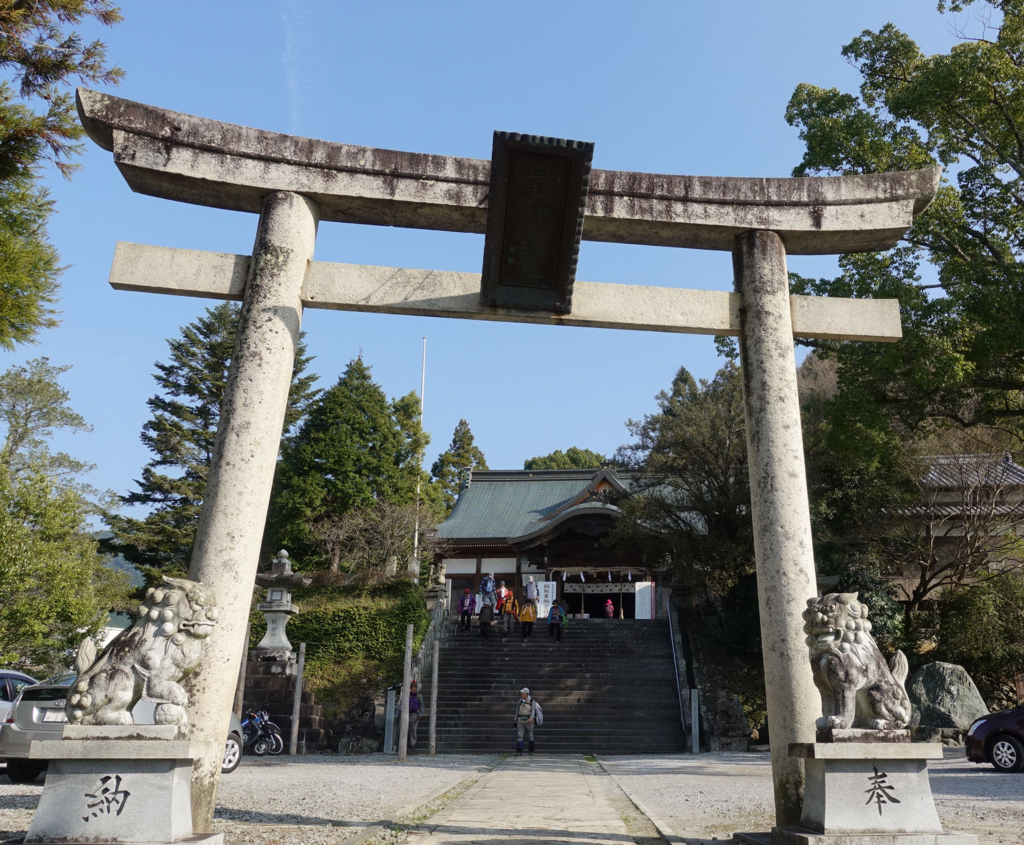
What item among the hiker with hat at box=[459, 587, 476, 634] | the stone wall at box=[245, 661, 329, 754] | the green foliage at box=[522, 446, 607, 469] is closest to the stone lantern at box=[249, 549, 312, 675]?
the stone wall at box=[245, 661, 329, 754]

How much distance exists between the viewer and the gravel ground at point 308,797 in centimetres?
558

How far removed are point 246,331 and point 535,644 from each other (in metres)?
17.1

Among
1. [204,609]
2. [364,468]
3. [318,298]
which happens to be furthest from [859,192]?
[364,468]

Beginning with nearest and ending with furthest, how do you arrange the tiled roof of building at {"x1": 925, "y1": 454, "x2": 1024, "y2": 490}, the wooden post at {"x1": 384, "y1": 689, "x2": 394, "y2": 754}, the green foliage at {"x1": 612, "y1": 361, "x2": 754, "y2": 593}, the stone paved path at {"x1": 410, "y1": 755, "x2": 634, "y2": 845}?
the stone paved path at {"x1": 410, "y1": 755, "x2": 634, "y2": 845}
the wooden post at {"x1": 384, "y1": 689, "x2": 394, "y2": 754}
the tiled roof of building at {"x1": 925, "y1": 454, "x2": 1024, "y2": 490}
the green foliage at {"x1": 612, "y1": 361, "x2": 754, "y2": 593}

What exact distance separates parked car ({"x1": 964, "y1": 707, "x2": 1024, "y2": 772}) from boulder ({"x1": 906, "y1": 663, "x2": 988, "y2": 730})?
502cm

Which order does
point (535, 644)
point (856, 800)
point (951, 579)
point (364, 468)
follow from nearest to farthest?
point (856, 800), point (951, 579), point (535, 644), point (364, 468)

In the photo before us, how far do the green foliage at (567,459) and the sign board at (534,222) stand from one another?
4919 cm

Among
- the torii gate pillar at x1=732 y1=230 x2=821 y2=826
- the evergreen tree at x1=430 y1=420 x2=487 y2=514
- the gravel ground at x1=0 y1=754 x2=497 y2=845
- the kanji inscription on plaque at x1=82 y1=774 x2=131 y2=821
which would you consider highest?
the evergreen tree at x1=430 y1=420 x2=487 y2=514

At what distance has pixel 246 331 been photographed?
578 cm

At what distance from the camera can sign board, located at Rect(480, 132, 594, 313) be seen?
5.75 m

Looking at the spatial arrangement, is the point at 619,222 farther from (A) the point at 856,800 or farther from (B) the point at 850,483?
(B) the point at 850,483

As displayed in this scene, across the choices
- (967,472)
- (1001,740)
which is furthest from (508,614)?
(1001,740)

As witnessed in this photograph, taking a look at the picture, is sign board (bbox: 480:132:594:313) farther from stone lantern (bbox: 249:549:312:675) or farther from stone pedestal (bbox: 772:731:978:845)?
stone lantern (bbox: 249:549:312:675)

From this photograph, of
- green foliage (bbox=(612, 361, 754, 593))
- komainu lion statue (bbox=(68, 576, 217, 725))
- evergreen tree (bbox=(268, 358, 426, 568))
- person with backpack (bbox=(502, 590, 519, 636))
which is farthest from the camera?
evergreen tree (bbox=(268, 358, 426, 568))
